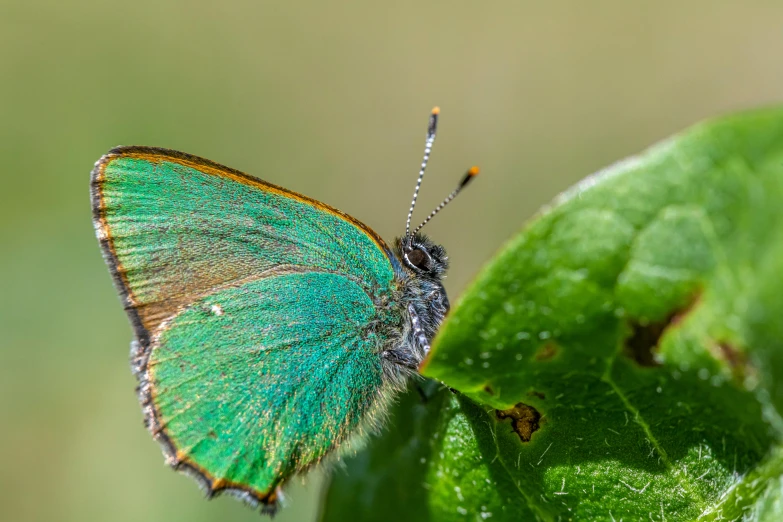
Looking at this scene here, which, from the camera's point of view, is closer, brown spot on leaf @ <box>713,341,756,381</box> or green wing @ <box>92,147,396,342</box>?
brown spot on leaf @ <box>713,341,756,381</box>

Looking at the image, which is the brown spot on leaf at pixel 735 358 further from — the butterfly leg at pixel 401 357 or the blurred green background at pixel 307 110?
the blurred green background at pixel 307 110

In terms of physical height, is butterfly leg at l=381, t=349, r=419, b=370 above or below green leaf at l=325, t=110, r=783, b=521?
below

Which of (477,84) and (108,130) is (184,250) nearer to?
(108,130)

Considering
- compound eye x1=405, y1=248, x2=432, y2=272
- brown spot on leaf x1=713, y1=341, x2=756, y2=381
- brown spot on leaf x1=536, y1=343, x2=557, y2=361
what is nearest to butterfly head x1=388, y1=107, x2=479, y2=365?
compound eye x1=405, y1=248, x2=432, y2=272

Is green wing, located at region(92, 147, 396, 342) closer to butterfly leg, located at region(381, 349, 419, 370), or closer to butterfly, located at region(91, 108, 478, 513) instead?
butterfly, located at region(91, 108, 478, 513)

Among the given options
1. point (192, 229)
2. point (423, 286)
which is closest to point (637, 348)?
point (423, 286)

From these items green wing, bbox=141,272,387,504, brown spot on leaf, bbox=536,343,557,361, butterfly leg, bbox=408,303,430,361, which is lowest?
green wing, bbox=141,272,387,504

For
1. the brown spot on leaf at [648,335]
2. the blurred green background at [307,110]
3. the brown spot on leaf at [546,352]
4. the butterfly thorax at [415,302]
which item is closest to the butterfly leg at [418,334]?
the butterfly thorax at [415,302]
